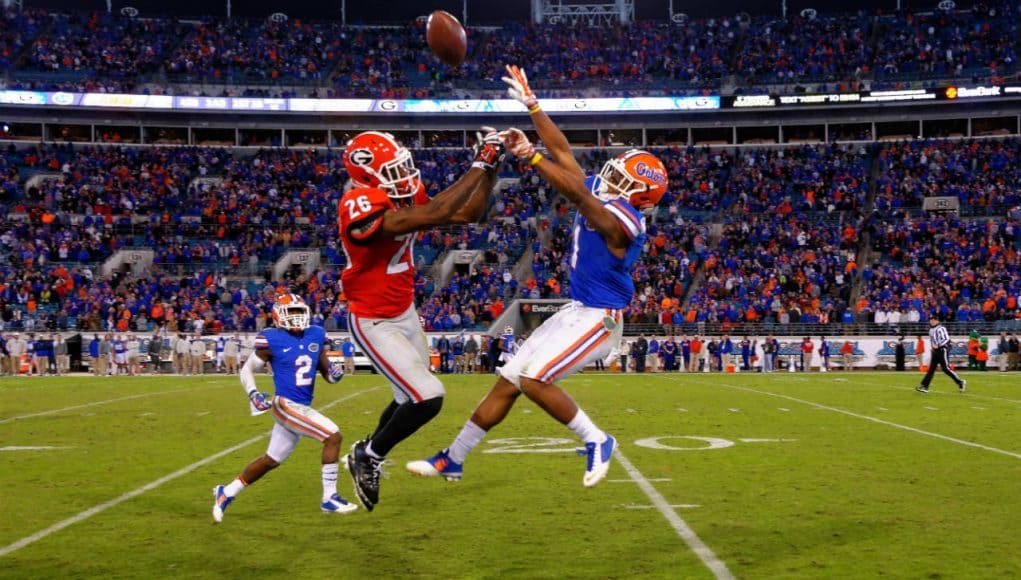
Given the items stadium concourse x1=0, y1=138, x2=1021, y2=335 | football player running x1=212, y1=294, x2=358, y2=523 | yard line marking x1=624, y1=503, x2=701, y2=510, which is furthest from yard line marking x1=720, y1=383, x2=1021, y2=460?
stadium concourse x1=0, y1=138, x2=1021, y2=335

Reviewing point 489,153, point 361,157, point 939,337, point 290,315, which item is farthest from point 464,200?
point 939,337

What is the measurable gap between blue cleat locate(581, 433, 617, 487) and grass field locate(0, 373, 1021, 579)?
43cm

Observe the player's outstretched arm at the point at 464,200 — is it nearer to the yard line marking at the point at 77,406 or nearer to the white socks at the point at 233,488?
the white socks at the point at 233,488

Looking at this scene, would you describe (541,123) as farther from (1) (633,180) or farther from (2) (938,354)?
(2) (938,354)

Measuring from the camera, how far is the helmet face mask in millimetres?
7590

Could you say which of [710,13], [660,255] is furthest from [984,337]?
[710,13]

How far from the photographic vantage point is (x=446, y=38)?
6801mm

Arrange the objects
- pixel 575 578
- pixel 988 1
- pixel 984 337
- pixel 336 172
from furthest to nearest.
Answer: pixel 988 1
pixel 336 172
pixel 984 337
pixel 575 578

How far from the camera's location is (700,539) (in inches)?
242

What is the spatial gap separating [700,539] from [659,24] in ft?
157

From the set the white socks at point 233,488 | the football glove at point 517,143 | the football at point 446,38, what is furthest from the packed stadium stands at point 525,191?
the football glove at point 517,143

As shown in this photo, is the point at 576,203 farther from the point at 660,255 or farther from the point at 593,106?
the point at 593,106

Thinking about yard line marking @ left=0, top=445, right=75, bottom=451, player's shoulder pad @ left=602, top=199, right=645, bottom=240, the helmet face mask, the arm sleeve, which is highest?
player's shoulder pad @ left=602, top=199, right=645, bottom=240

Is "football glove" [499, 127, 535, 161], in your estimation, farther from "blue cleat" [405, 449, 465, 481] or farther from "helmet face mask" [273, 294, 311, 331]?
"helmet face mask" [273, 294, 311, 331]
